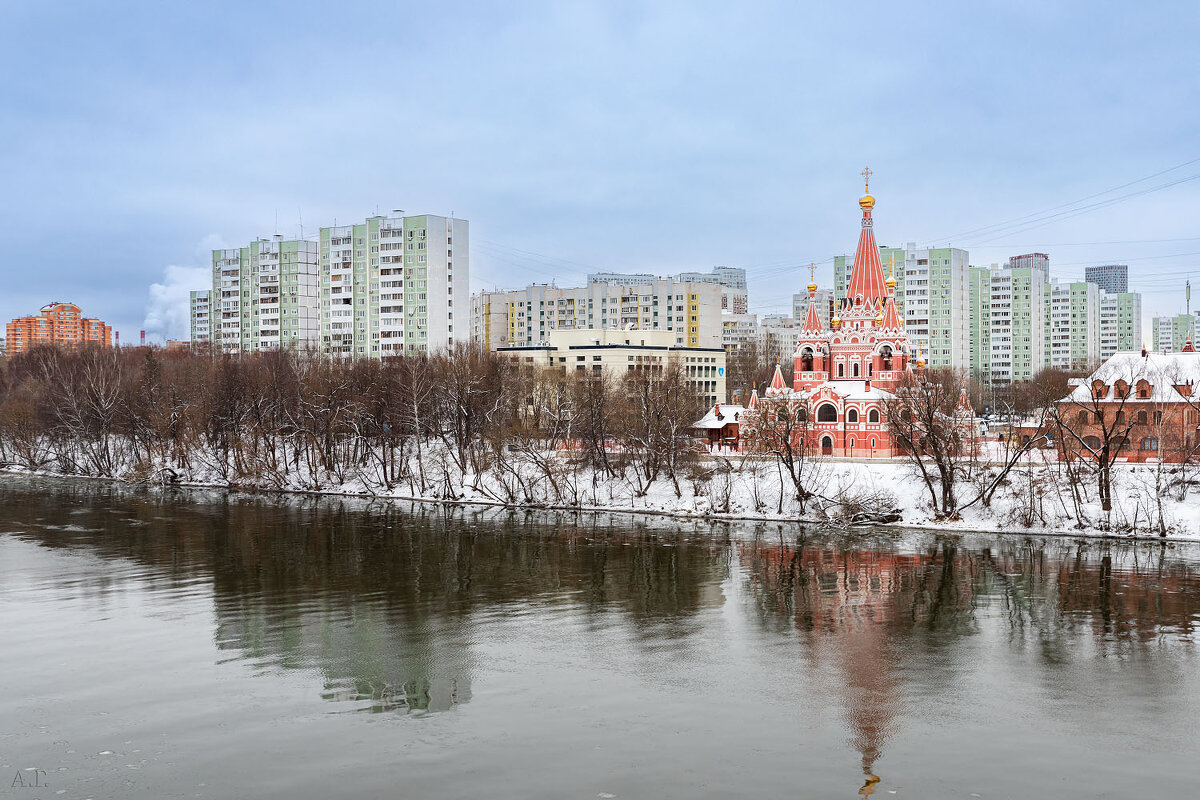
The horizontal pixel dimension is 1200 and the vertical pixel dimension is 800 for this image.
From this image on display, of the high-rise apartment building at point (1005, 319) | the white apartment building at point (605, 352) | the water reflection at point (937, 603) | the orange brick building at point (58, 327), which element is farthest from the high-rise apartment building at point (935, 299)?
the orange brick building at point (58, 327)

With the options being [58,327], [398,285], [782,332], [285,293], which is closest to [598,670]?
[398,285]

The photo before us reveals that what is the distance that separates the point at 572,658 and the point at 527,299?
109 meters

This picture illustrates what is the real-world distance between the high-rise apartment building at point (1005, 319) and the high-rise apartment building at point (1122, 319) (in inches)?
1462

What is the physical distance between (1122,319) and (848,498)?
14493cm

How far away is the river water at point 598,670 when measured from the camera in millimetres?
15195

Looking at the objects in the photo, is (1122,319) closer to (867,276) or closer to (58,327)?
(867,276)

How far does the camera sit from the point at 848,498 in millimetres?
43438

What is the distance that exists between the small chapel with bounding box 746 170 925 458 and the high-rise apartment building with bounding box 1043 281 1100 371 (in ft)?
306

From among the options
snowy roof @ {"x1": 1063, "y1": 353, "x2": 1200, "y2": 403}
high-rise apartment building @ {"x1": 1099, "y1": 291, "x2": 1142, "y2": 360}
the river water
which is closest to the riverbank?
the river water

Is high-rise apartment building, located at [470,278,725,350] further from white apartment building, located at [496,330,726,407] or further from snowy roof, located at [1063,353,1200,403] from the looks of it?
snowy roof, located at [1063,353,1200,403]

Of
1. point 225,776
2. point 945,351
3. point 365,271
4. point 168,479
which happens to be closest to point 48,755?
point 225,776

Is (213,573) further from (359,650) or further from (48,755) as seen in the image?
(48,755)

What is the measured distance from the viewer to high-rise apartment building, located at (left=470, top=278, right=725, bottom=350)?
389 ft

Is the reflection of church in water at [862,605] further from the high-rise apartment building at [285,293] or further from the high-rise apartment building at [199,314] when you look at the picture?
the high-rise apartment building at [199,314]
